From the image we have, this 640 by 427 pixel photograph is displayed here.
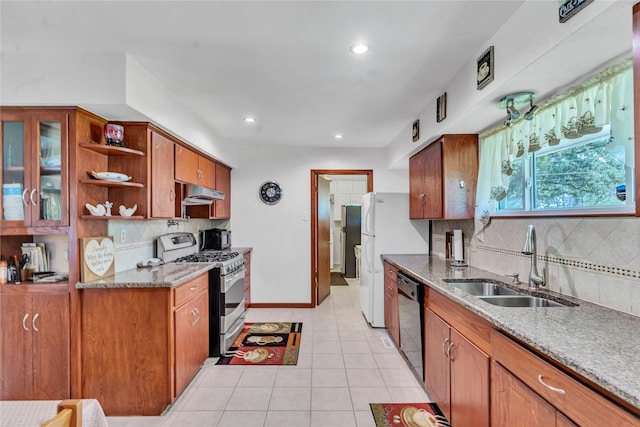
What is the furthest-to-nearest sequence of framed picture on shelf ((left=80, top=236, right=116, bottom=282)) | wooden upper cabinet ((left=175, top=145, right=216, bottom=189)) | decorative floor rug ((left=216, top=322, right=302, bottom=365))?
wooden upper cabinet ((left=175, top=145, right=216, bottom=189)) → decorative floor rug ((left=216, top=322, right=302, bottom=365)) → framed picture on shelf ((left=80, top=236, right=116, bottom=282))

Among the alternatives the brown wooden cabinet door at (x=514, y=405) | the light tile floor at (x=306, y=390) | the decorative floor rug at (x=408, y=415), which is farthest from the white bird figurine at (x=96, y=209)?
the brown wooden cabinet door at (x=514, y=405)

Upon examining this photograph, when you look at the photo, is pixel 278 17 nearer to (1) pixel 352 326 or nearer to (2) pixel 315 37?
(2) pixel 315 37

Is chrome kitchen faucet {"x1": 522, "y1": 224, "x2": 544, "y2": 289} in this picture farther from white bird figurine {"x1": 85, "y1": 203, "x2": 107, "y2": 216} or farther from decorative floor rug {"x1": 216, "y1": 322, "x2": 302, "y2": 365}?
white bird figurine {"x1": 85, "y1": 203, "x2": 107, "y2": 216}

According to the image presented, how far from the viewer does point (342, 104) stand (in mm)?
2957

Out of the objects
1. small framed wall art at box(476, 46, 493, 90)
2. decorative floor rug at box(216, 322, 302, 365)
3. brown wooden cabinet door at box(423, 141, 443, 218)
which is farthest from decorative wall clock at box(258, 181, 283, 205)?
small framed wall art at box(476, 46, 493, 90)

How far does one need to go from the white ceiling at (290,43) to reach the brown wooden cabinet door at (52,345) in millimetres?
1373

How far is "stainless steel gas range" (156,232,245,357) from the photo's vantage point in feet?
10.00

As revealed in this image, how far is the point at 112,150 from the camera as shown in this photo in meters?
2.33

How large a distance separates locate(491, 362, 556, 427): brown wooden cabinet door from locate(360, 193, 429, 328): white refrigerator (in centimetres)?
234

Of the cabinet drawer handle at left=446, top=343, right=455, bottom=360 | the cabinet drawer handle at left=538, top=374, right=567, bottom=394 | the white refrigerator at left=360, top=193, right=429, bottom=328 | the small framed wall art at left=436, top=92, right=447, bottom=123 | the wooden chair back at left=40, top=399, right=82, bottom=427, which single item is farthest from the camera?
the white refrigerator at left=360, top=193, right=429, bottom=328

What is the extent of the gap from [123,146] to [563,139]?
3076 millimetres

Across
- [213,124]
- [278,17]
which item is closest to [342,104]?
[278,17]

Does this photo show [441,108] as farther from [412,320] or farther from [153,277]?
[153,277]

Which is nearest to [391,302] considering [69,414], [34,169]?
[69,414]
